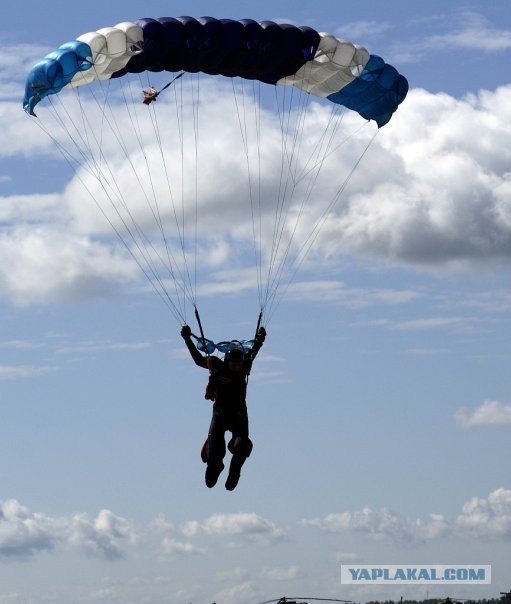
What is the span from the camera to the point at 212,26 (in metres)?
39.8

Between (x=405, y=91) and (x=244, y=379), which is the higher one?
(x=405, y=91)

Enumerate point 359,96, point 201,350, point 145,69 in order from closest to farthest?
point 201,350 < point 145,69 < point 359,96

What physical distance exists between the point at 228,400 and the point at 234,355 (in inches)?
40.5

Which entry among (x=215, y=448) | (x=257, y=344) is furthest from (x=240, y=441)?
(x=257, y=344)

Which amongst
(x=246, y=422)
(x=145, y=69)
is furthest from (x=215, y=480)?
(x=145, y=69)

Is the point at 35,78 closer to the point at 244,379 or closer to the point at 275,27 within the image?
the point at 275,27

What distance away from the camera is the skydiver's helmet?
3762 cm

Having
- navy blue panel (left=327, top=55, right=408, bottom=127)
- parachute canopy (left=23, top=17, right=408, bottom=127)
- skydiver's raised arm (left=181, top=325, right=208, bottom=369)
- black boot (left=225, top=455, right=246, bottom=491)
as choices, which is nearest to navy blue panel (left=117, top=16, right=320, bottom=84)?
parachute canopy (left=23, top=17, right=408, bottom=127)

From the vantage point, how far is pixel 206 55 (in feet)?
131

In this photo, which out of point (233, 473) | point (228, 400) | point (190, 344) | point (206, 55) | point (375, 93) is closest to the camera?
point (190, 344)

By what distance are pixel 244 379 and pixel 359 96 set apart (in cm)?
874

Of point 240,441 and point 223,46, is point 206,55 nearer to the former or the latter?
point 223,46

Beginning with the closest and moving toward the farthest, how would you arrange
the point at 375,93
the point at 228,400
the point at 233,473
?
the point at 228,400 → the point at 233,473 → the point at 375,93

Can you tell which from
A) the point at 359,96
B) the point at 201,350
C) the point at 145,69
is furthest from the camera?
the point at 359,96
